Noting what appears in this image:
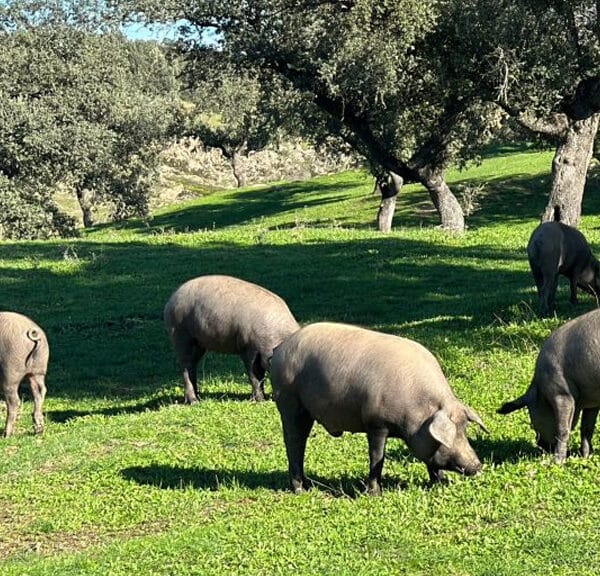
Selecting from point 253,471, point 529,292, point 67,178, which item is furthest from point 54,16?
point 253,471

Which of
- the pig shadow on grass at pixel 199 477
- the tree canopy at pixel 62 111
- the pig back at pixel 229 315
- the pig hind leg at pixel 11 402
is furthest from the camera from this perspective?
the tree canopy at pixel 62 111

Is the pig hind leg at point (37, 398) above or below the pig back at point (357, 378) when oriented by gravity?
below

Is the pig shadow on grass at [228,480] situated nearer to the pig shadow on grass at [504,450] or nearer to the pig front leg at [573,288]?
the pig shadow on grass at [504,450]

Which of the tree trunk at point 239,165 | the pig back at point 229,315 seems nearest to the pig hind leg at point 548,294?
the pig back at point 229,315

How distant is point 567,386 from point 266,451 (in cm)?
372

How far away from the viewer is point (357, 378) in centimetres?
909

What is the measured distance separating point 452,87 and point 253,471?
731 inches

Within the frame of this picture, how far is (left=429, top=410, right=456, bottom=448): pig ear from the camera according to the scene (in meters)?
8.54

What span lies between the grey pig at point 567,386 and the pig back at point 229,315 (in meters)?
4.68

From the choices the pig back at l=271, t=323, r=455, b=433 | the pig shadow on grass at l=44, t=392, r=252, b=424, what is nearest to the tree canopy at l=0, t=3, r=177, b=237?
the pig shadow on grass at l=44, t=392, r=252, b=424

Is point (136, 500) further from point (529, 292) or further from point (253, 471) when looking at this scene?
point (529, 292)

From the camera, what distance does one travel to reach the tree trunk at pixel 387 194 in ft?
121

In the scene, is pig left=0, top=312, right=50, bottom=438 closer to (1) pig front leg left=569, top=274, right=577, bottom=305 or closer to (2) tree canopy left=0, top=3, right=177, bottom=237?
(1) pig front leg left=569, top=274, right=577, bottom=305

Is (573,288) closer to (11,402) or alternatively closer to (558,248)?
(558,248)
